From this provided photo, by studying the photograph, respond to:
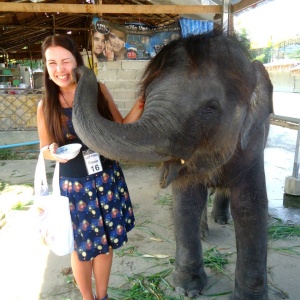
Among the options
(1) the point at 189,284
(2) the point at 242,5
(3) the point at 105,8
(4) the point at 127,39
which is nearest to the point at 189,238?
(1) the point at 189,284

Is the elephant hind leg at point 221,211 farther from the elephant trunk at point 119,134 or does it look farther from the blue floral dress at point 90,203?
the elephant trunk at point 119,134

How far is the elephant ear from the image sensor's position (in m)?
2.03

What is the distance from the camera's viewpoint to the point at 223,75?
1896 mm

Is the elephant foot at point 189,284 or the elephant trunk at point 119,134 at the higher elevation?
the elephant trunk at point 119,134

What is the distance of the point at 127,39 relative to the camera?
6648 mm

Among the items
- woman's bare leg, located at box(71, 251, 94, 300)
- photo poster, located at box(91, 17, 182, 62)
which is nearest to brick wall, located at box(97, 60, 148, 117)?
photo poster, located at box(91, 17, 182, 62)

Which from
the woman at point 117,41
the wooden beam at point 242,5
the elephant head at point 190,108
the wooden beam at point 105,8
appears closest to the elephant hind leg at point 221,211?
the elephant head at point 190,108

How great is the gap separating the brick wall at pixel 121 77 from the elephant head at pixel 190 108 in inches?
190

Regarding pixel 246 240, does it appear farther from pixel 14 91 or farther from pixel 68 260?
pixel 14 91

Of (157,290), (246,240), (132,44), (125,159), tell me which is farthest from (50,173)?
(125,159)

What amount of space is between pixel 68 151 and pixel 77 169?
220 mm

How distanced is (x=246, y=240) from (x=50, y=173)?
14.6 ft

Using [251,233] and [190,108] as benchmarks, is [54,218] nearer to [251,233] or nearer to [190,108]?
[190,108]

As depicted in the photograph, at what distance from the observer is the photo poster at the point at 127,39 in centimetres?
649
